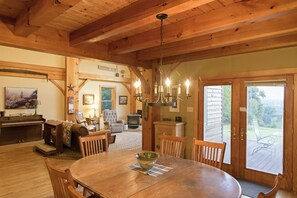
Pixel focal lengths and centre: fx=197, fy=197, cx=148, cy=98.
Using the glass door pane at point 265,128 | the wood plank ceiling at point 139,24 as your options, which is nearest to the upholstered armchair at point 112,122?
the wood plank ceiling at point 139,24

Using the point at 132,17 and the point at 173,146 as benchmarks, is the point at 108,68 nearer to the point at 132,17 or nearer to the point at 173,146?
the point at 173,146

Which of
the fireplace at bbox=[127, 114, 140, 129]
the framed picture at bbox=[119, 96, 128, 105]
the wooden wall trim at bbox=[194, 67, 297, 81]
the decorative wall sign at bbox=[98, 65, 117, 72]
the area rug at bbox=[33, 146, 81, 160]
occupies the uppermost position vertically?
the decorative wall sign at bbox=[98, 65, 117, 72]

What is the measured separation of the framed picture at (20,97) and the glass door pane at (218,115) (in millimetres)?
6283

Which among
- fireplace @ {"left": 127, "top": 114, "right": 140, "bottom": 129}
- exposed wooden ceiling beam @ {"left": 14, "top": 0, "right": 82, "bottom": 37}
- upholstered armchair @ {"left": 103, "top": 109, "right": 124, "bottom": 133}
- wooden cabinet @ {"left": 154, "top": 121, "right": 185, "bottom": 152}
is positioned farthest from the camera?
fireplace @ {"left": 127, "top": 114, "right": 140, "bottom": 129}

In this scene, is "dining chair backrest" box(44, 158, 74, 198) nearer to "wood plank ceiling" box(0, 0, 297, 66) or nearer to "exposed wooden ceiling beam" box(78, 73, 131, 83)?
"wood plank ceiling" box(0, 0, 297, 66)

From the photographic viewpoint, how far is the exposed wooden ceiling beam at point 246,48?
127 inches

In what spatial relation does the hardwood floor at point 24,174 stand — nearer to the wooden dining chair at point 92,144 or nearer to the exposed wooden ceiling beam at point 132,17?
the wooden dining chair at point 92,144

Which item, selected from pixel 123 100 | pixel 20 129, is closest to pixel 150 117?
pixel 20 129

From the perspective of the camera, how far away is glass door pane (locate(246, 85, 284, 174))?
3619 mm

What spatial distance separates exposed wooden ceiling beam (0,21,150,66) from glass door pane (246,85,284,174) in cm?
309

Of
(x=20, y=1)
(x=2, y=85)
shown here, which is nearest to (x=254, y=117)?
(x=20, y=1)

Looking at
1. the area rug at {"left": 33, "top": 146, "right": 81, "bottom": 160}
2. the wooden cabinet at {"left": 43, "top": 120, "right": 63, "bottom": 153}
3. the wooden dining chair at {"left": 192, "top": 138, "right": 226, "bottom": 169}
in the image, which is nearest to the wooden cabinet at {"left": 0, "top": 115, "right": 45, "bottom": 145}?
the wooden cabinet at {"left": 43, "top": 120, "right": 63, "bottom": 153}

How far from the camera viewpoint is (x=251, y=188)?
3.48m

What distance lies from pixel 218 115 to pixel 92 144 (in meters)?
2.82
